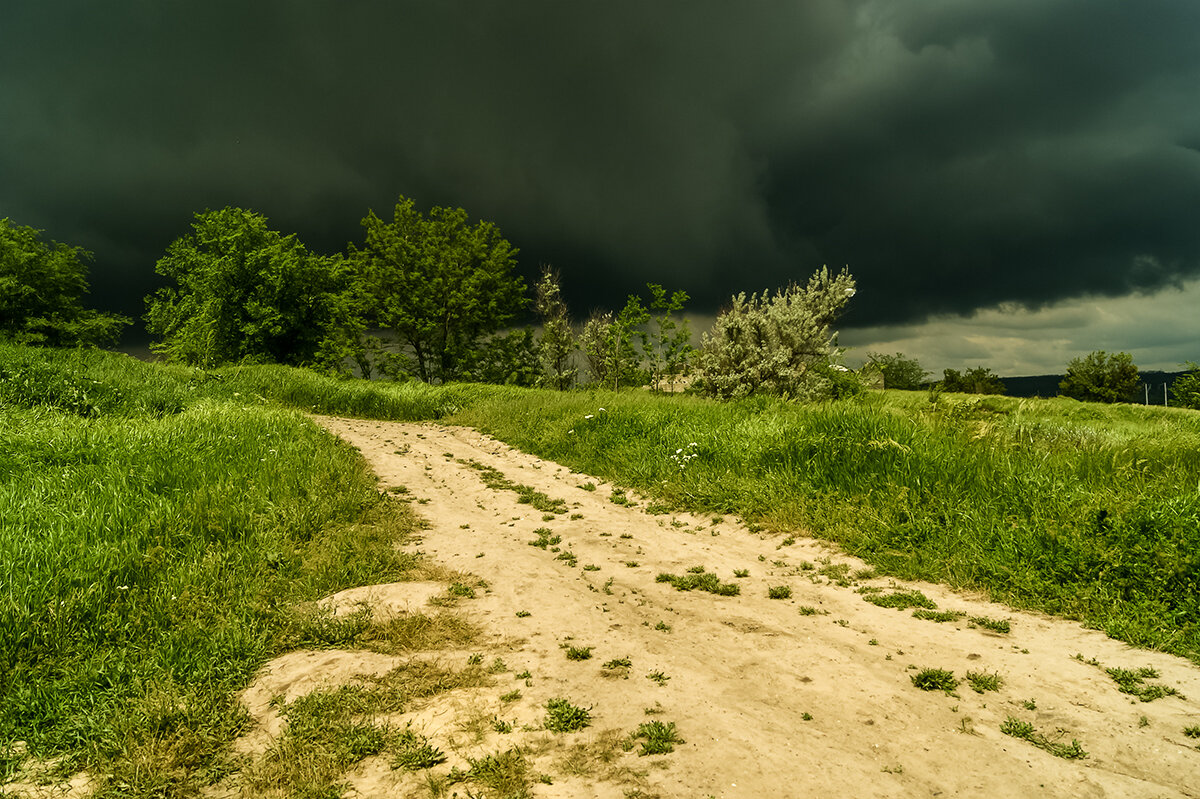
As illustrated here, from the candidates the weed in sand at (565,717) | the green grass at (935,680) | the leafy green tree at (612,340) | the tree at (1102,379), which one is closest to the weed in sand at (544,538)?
the weed in sand at (565,717)

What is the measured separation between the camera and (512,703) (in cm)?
356

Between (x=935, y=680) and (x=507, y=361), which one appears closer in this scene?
(x=935, y=680)

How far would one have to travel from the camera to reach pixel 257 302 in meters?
34.6

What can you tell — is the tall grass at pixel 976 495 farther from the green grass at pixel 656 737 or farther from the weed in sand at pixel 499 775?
the weed in sand at pixel 499 775

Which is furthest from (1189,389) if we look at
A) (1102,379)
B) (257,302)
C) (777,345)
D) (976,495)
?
(257,302)

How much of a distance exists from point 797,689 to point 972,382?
6993 centimetres

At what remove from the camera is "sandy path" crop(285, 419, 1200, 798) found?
2859 millimetres

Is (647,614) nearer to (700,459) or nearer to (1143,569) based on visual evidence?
(1143,569)

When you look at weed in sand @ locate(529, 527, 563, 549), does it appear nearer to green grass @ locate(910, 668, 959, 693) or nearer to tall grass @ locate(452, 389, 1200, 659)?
tall grass @ locate(452, 389, 1200, 659)

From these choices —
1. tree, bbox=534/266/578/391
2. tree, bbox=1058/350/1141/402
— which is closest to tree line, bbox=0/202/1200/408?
tree, bbox=534/266/578/391

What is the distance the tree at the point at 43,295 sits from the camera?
33.2m

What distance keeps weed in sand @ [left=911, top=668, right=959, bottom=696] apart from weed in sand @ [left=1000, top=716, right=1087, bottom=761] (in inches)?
14.7

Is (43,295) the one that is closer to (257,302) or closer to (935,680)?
(257,302)

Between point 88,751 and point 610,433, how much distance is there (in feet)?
34.1
